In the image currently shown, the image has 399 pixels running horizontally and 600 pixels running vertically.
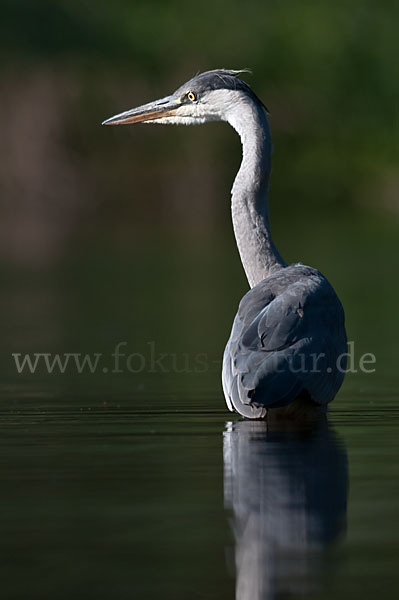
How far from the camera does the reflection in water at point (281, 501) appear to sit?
401 centimetres

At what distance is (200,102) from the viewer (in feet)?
27.8

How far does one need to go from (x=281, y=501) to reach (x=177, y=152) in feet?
97.6

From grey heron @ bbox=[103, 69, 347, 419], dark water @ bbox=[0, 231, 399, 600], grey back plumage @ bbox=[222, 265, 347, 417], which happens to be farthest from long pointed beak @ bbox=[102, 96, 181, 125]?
grey back plumage @ bbox=[222, 265, 347, 417]

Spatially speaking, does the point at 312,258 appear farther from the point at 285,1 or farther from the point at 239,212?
the point at 285,1

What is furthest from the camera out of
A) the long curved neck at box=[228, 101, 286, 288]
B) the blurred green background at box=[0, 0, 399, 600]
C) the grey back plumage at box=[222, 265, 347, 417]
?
the long curved neck at box=[228, 101, 286, 288]

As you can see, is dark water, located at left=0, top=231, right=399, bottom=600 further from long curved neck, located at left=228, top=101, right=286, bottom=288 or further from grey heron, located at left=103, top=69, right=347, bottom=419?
long curved neck, located at left=228, top=101, right=286, bottom=288

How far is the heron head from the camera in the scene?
834 centimetres

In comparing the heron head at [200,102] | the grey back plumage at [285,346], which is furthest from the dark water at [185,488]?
the heron head at [200,102]

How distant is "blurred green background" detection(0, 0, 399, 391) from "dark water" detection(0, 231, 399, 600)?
16.5 ft

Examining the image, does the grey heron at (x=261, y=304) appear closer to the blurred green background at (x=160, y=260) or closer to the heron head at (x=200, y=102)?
the heron head at (x=200, y=102)

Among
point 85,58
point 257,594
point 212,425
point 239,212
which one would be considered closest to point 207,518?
point 257,594

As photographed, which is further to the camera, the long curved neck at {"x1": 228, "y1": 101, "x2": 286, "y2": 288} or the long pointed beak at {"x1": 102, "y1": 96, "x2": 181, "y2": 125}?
the long pointed beak at {"x1": 102, "y1": 96, "x2": 181, "y2": 125}

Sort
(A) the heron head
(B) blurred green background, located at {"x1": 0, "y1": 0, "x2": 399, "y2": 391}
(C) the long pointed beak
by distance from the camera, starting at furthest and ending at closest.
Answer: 1. (B) blurred green background, located at {"x1": 0, "y1": 0, "x2": 399, "y2": 391}
2. (C) the long pointed beak
3. (A) the heron head

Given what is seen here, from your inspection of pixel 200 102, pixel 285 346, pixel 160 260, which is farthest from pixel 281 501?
pixel 160 260
